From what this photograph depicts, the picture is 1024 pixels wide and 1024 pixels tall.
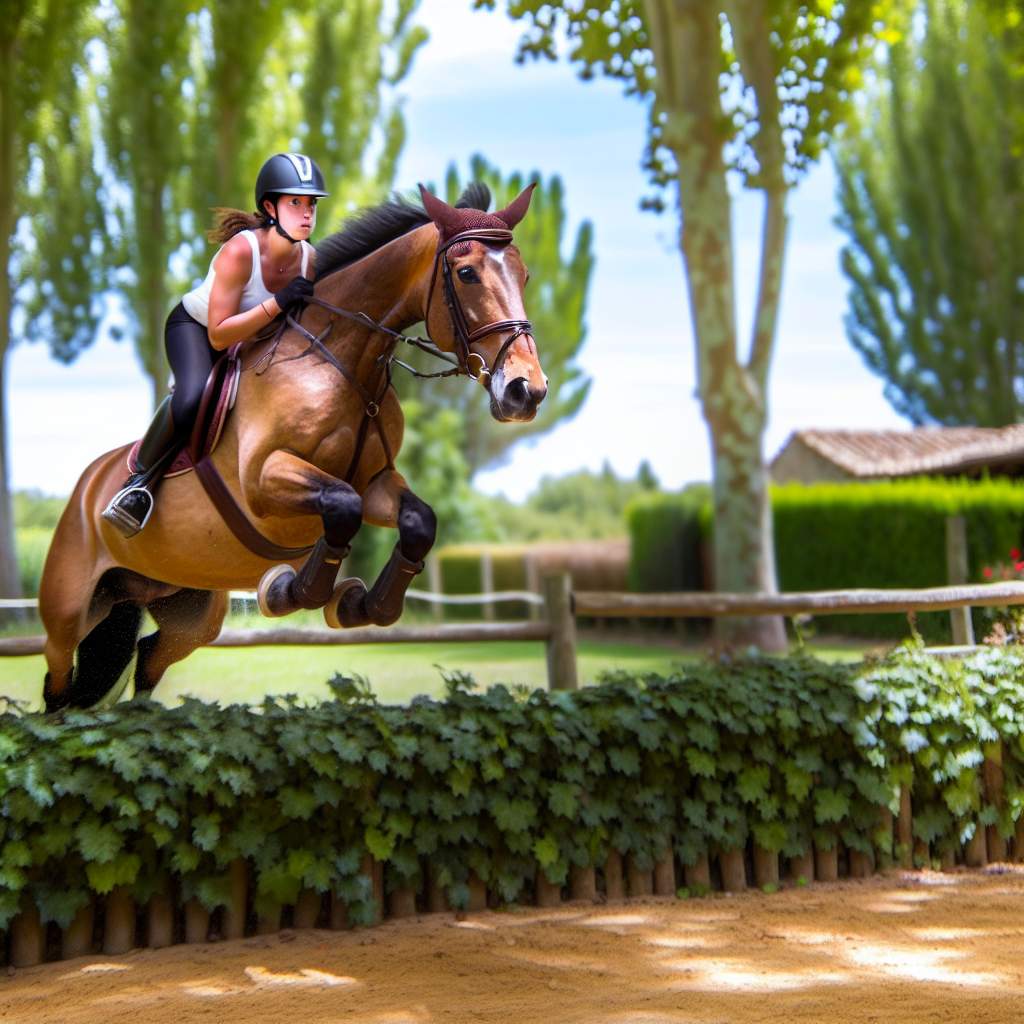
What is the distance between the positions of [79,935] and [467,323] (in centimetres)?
290

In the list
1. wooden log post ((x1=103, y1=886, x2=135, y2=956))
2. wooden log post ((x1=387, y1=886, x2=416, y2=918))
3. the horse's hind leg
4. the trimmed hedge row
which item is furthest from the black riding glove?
the trimmed hedge row

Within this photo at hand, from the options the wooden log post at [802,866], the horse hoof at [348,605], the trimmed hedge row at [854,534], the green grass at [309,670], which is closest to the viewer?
the horse hoof at [348,605]

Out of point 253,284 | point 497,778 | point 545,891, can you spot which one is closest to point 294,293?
point 253,284

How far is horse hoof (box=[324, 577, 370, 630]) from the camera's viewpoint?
327 cm

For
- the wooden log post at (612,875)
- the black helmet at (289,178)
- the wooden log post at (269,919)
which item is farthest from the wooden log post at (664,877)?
the black helmet at (289,178)

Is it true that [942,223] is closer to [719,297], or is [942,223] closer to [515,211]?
[719,297]

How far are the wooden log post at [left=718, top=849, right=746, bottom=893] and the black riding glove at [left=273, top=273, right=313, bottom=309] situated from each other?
3.30m

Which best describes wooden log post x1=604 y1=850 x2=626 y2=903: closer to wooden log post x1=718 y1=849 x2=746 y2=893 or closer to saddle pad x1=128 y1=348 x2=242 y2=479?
wooden log post x1=718 y1=849 x2=746 y2=893

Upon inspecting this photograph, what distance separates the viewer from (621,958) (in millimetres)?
4461

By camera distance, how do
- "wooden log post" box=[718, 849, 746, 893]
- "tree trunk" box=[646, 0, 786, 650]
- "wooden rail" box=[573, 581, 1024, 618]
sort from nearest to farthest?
1. "wooden log post" box=[718, 849, 746, 893]
2. "wooden rail" box=[573, 581, 1024, 618]
3. "tree trunk" box=[646, 0, 786, 650]

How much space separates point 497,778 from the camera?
195 inches

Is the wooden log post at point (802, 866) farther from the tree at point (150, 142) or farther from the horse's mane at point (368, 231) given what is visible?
the tree at point (150, 142)

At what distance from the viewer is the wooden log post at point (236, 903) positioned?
4.66 m

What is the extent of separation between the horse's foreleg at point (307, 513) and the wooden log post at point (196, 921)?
1874 mm
